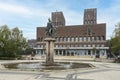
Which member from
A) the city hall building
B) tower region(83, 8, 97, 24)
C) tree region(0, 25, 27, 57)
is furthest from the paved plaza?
tower region(83, 8, 97, 24)

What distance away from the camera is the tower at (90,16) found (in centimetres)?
13688

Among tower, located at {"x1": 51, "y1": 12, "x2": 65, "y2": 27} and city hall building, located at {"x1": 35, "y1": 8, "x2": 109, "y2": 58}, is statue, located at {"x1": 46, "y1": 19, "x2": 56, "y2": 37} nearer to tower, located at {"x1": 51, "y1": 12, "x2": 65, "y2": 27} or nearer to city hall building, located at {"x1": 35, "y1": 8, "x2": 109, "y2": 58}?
city hall building, located at {"x1": 35, "y1": 8, "x2": 109, "y2": 58}

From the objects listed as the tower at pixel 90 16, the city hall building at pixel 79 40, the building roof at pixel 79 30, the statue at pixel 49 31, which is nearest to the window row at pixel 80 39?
the city hall building at pixel 79 40

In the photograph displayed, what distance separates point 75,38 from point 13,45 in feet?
182

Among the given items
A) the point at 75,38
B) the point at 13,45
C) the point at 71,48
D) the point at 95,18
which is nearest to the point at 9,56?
the point at 13,45

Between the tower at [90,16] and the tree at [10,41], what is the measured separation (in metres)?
73.9

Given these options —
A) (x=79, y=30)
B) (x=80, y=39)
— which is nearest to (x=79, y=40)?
(x=80, y=39)

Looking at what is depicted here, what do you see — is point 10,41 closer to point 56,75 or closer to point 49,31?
point 49,31

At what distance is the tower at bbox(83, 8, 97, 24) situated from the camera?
13688 centimetres

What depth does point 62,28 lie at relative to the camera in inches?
4688

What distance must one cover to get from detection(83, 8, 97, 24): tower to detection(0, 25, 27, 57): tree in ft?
242

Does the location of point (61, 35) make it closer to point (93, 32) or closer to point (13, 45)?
point (93, 32)

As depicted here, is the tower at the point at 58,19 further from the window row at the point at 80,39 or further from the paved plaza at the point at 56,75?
the paved plaza at the point at 56,75

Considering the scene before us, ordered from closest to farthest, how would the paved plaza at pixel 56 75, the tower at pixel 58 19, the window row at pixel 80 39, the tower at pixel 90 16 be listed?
the paved plaza at pixel 56 75
the window row at pixel 80 39
the tower at pixel 90 16
the tower at pixel 58 19
